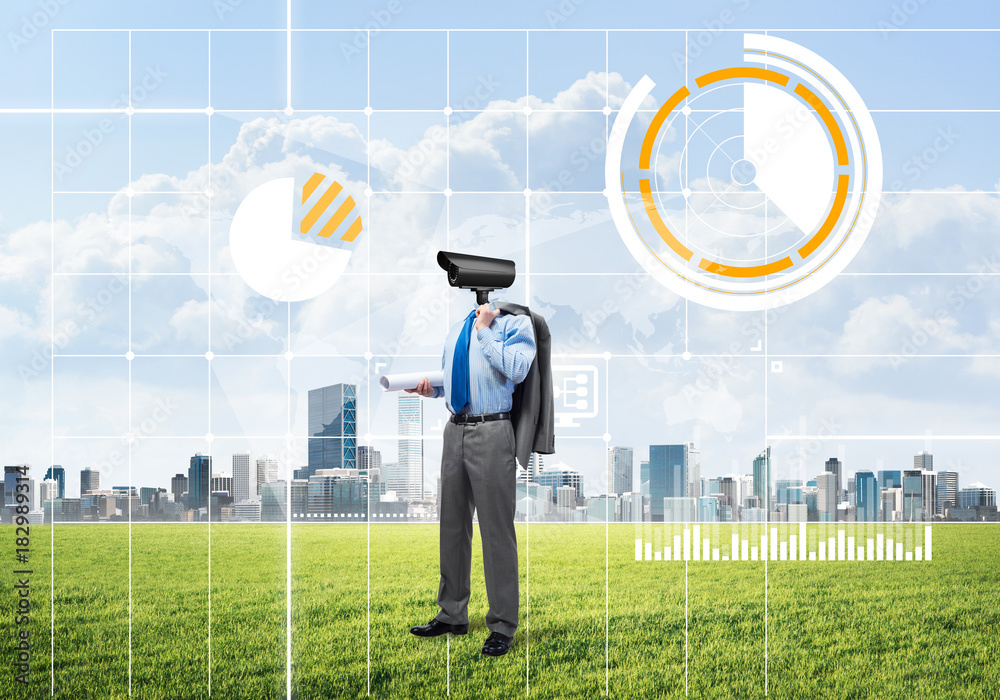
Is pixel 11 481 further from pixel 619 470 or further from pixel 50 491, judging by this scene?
pixel 619 470

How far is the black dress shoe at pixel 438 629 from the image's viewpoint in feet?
16.1

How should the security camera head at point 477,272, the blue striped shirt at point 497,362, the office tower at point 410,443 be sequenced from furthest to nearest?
1. the office tower at point 410,443
2. the security camera head at point 477,272
3. the blue striped shirt at point 497,362

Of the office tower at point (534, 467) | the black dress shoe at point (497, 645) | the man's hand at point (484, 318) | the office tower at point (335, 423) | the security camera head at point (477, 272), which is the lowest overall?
the black dress shoe at point (497, 645)

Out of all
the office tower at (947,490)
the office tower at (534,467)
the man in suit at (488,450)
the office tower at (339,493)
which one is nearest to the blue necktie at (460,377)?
the man in suit at (488,450)

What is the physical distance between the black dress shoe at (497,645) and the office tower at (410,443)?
1073mm

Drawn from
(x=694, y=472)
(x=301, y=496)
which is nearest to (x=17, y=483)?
(x=301, y=496)

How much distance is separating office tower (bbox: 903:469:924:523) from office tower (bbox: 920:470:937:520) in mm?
13

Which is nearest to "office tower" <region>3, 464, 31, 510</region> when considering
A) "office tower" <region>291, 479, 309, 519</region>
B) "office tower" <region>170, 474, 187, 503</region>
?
"office tower" <region>170, 474, 187, 503</region>

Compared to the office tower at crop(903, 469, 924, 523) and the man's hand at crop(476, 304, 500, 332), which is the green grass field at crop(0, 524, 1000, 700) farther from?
the man's hand at crop(476, 304, 500, 332)

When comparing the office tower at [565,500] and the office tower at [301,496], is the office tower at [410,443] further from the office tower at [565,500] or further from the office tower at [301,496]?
the office tower at [565,500]

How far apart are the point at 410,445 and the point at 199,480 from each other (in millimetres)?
1587

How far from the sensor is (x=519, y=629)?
4.91 meters

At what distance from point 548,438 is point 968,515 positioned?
3.12 metres

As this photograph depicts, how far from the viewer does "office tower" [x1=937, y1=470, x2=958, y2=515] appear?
5.27 metres
